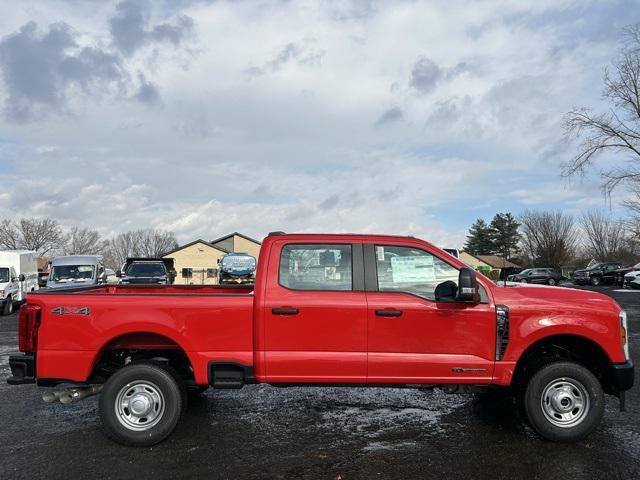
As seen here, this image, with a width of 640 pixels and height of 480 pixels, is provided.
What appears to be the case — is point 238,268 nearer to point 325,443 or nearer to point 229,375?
point 229,375

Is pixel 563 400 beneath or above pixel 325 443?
above

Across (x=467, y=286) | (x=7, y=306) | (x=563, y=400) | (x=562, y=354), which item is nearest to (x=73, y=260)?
(x=7, y=306)

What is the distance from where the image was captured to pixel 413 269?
16.9 ft

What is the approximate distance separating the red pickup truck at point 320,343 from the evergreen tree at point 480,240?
100043mm

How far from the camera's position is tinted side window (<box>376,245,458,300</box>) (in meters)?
→ 5.09

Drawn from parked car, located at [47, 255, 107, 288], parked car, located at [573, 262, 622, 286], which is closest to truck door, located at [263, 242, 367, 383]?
parked car, located at [47, 255, 107, 288]

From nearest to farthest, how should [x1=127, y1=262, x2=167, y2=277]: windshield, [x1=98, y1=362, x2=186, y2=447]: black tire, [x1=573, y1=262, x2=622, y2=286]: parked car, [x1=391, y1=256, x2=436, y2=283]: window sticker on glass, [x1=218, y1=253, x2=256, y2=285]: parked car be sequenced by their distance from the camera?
[x1=98, y1=362, x2=186, y2=447]: black tire, [x1=391, y1=256, x2=436, y2=283]: window sticker on glass, [x1=127, y1=262, x2=167, y2=277]: windshield, [x1=218, y1=253, x2=256, y2=285]: parked car, [x1=573, y1=262, x2=622, y2=286]: parked car

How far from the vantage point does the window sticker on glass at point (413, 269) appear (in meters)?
5.13

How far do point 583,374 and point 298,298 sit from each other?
275 cm

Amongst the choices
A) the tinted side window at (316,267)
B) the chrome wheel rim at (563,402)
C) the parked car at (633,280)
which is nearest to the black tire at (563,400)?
the chrome wheel rim at (563,402)

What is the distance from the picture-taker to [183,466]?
4473mm

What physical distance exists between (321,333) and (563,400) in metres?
2.37

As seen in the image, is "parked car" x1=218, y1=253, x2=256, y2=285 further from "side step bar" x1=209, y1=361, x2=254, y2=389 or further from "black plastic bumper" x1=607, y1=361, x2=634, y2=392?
"black plastic bumper" x1=607, y1=361, x2=634, y2=392

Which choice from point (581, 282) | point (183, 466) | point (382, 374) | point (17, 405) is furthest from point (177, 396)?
point (581, 282)
